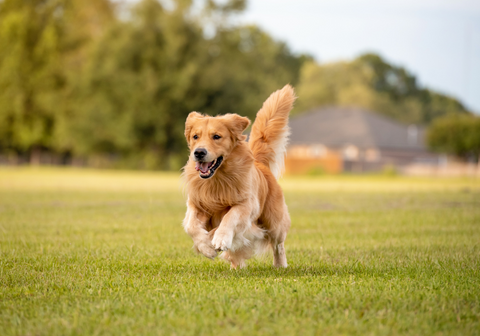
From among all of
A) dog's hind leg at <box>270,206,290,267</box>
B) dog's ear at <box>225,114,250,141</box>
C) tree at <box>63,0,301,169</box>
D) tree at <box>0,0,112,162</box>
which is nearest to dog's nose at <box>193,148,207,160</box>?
dog's ear at <box>225,114,250,141</box>

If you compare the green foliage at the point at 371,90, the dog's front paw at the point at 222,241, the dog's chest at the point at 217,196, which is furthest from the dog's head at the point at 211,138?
the green foliage at the point at 371,90

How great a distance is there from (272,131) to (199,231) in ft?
7.47

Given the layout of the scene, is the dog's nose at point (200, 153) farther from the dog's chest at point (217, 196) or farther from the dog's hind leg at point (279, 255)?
the dog's hind leg at point (279, 255)

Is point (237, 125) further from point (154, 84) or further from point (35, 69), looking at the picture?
point (35, 69)

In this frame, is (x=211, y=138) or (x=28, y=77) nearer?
(x=211, y=138)

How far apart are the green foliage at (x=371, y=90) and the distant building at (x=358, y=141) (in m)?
14.8

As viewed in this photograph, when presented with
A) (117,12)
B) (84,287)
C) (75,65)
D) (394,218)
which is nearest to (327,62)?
(117,12)

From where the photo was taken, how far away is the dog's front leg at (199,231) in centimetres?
583

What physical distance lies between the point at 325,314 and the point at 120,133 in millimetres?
46425

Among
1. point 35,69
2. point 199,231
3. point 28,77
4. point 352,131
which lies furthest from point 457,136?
point 199,231

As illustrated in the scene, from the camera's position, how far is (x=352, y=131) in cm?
6044

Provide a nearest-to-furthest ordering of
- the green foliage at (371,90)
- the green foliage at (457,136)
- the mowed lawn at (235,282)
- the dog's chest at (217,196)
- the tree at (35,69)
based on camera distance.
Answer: the mowed lawn at (235,282) → the dog's chest at (217,196) → the green foliage at (457,136) → the tree at (35,69) → the green foliage at (371,90)

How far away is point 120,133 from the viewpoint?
161ft

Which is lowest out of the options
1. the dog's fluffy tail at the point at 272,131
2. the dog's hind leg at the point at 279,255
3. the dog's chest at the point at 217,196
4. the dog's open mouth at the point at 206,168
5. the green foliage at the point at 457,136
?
the dog's hind leg at the point at 279,255
